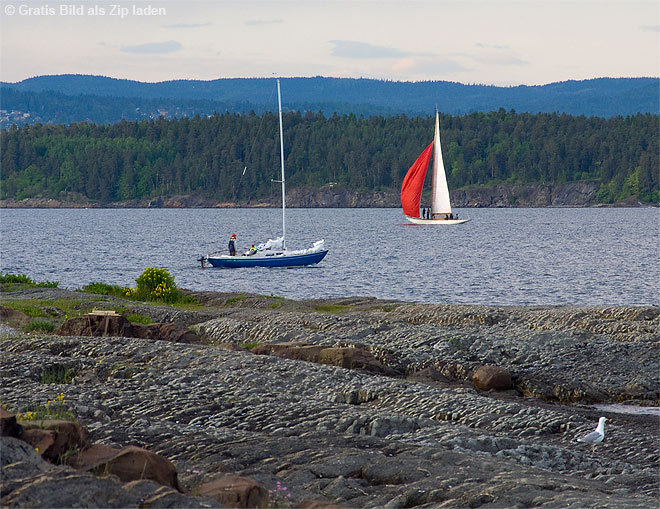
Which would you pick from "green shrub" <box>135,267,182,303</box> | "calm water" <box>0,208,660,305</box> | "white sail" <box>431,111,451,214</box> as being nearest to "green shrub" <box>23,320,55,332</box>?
"green shrub" <box>135,267,182,303</box>

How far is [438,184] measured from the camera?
10450 cm

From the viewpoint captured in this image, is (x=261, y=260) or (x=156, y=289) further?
(x=261, y=260)

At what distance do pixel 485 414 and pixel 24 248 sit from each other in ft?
258

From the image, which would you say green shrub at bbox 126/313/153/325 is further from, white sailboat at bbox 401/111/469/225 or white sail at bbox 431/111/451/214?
white sail at bbox 431/111/451/214

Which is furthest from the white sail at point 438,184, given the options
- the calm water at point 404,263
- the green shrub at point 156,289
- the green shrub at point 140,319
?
the green shrub at point 140,319

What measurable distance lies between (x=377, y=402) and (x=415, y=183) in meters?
84.1

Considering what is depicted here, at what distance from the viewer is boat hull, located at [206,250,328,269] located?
55047mm

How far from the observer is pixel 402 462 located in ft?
32.1

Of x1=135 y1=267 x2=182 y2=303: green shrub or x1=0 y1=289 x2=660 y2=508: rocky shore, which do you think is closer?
x1=0 y1=289 x2=660 y2=508: rocky shore

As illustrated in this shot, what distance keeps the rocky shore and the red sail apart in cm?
6851

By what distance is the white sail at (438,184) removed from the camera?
102688 millimetres

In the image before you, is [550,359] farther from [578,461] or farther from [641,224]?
[641,224]

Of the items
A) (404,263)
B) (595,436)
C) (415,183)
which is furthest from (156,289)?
(415,183)

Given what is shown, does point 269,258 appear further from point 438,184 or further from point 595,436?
point 438,184
